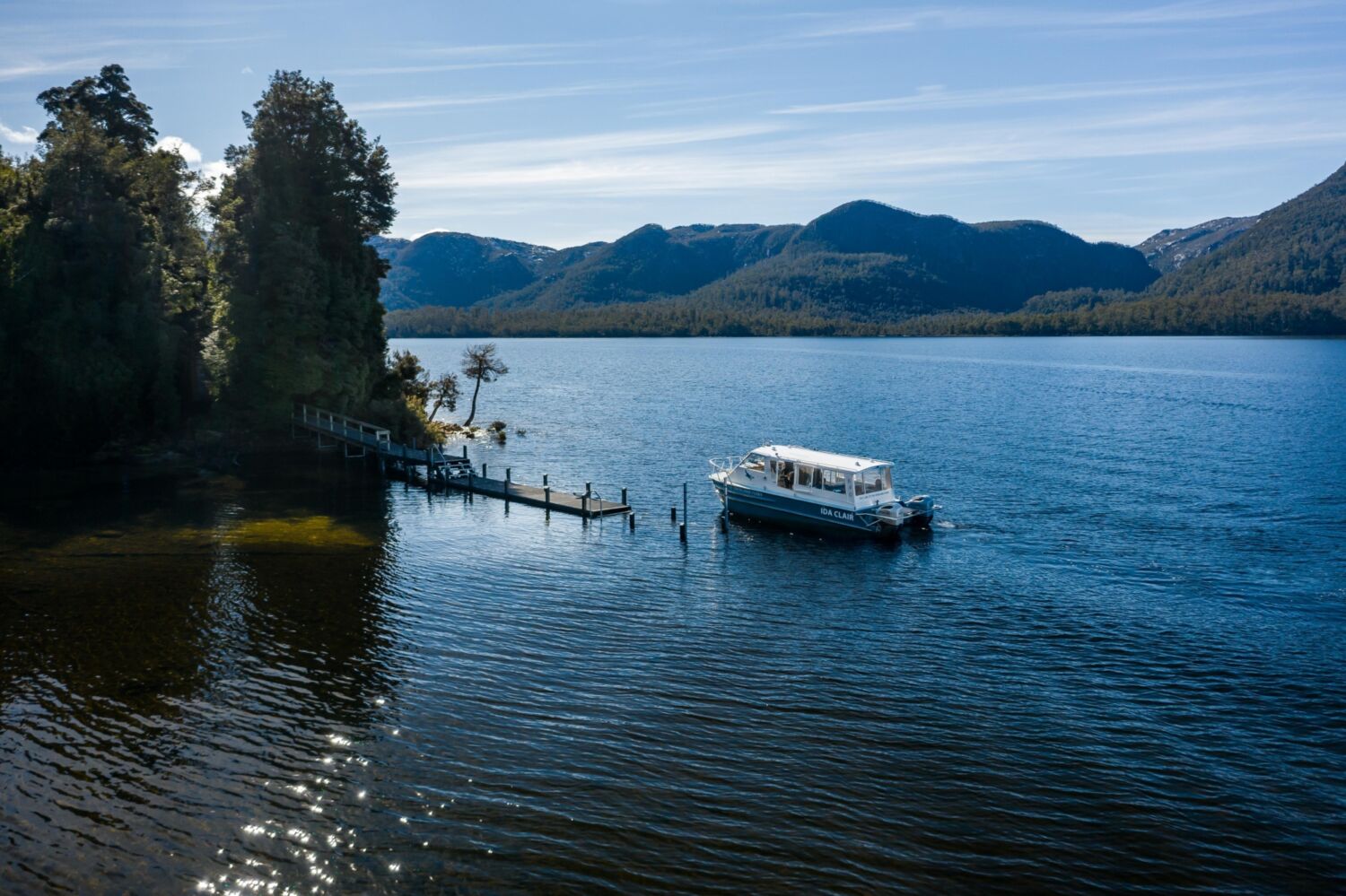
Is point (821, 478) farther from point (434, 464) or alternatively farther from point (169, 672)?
point (169, 672)

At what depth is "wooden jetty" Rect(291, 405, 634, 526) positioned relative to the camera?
4950 centimetres

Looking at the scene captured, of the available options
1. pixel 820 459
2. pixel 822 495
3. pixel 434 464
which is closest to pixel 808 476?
pixel 820 459

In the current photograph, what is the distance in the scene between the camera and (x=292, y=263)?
64500mm

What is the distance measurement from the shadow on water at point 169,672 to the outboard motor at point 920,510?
2475cm

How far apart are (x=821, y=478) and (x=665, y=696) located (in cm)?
2228

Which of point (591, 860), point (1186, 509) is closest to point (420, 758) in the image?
point (591, 860)

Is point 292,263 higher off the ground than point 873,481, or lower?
higher

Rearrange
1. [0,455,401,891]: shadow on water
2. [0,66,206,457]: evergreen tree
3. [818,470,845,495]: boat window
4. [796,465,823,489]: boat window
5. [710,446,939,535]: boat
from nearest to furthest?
[0,455,401,891]: shadow on water < [710,446,939,535]: boat < [818,470,845,495]: boat window < [796,465,823,489]: boat window < [0,66,206,457]: evergreen tree

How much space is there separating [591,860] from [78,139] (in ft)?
216

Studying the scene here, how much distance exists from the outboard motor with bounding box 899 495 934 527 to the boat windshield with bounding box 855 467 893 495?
4.29 feet

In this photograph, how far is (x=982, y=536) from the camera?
43.6 metres

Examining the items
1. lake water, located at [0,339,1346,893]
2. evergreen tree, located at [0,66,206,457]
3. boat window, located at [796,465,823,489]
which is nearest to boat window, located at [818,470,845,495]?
boat window, located at [796,465,823,489]

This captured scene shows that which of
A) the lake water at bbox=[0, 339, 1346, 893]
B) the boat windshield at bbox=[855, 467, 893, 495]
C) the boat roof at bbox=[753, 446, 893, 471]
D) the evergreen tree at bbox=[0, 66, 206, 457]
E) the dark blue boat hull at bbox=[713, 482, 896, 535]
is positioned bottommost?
the lake water at bbox=[0, 339, 1346, 893]

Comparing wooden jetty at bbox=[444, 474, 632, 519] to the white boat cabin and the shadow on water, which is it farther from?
the shadow on water
